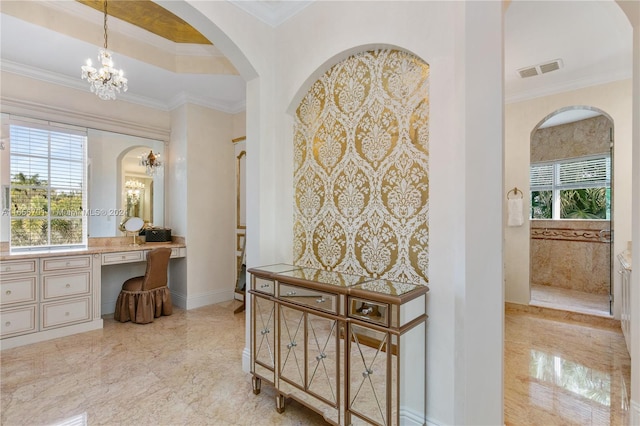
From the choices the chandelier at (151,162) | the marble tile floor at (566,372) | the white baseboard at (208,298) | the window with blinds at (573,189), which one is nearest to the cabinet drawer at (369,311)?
the marble tile floor at (566,372)

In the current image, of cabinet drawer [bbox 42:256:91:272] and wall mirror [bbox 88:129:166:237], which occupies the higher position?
wall mirror [bbox 88:129:166:237]

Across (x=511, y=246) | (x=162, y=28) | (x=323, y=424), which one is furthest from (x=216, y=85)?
(x=511, y=246)

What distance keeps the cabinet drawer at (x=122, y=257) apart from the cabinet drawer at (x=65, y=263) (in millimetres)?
172

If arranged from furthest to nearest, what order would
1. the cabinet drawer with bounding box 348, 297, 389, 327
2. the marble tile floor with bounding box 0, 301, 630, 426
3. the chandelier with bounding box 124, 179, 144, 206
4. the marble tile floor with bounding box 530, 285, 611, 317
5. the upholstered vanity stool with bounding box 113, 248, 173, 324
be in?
the chandelier with bounding box 124, 179, 144, 206 < the marble tile floor with bounding box 530, 285, 611, 317 < the upholstered vanity stool with bounding box 113, 248, 173, 324 < the marble tile floor with bounding box 0, 301, 630, 426 < the cabinet drawer with bounding box 348, 297, 389, 327

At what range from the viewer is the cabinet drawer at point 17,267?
308 centimetres

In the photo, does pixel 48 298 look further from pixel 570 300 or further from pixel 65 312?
pixel 570 300

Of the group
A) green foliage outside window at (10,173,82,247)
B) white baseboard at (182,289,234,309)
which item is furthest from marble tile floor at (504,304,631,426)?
green foliage outside window at (10,173,82,247)

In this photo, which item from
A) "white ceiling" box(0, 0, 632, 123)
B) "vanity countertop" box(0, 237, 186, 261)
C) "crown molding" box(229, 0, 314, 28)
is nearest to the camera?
"crown molding" box(229, 0, 314, 28)

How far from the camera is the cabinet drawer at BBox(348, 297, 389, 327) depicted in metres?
1.62

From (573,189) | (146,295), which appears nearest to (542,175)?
(573,189)

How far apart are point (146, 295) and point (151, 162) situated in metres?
1.98

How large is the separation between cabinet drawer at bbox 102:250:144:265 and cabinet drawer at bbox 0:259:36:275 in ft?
2.09

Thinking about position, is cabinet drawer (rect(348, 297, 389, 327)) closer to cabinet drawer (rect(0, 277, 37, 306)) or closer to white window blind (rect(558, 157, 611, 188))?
cabinet drawer (rect(0, 277, 37, 306))

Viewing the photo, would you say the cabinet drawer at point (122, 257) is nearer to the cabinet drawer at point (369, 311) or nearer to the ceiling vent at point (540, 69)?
the cabinet drawer at point (369, 311)
